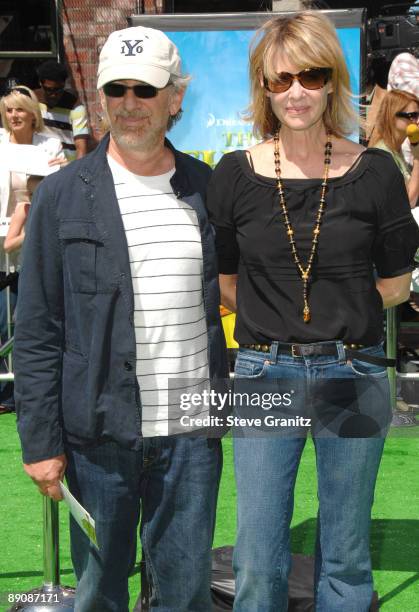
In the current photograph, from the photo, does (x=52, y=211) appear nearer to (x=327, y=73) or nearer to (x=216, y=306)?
(x=216, y=306)

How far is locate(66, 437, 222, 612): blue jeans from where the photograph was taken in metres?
3.14

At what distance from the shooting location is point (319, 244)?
3.13 m

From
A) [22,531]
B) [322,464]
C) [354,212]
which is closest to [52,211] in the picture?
[354,212]

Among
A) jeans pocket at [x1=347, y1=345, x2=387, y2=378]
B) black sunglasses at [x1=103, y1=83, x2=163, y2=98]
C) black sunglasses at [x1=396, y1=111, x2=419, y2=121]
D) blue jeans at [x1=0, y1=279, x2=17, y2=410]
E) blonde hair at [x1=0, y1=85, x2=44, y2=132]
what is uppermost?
blonde hair at [x1=0, y1=85, x2=44, y2=132]

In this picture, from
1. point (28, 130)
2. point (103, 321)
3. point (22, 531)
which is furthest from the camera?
point (28, 130)

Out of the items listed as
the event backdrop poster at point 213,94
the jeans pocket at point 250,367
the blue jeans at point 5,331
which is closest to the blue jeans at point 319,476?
the jeans pocket at point 250,367

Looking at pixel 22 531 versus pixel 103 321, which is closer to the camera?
pixel 103 321

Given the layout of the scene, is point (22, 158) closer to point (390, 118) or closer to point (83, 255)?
point (390, 118)

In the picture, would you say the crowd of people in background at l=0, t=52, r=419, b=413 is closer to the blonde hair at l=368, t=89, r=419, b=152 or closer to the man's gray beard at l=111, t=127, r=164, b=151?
the blonde hair at l=368, t=89, r=419, b=152

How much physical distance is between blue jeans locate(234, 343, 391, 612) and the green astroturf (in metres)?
1.46

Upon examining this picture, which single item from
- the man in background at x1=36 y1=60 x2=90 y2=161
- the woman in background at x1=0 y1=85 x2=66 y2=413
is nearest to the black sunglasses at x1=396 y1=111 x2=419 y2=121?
the woman in background at x1=0 y1=85 x2=66 y2=413

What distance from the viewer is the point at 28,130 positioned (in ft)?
28.3

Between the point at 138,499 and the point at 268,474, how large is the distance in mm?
388

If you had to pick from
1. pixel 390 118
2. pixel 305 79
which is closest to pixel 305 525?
pixel 305 79
